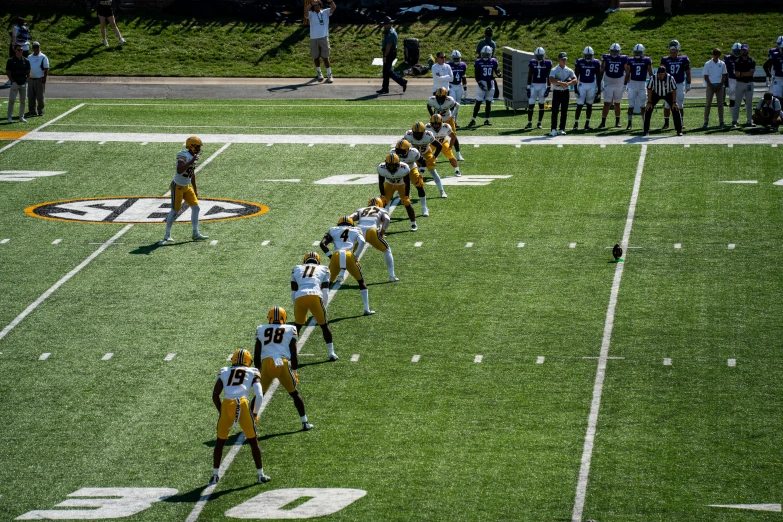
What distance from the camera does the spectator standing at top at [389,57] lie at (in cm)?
4072

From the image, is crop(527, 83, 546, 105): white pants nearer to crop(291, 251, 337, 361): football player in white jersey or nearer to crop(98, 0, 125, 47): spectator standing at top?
crop(98, 0, 125, 47): spectator standing at top

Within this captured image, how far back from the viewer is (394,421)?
18.4m

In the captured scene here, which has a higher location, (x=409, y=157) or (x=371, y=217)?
(x=409, y=157)

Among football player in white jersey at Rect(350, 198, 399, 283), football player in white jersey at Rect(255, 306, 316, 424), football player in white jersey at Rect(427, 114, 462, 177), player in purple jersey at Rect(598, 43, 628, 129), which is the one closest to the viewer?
football player in white jersey at Rect(255, 306, 316, 424)

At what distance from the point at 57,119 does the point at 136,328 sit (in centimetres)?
1774

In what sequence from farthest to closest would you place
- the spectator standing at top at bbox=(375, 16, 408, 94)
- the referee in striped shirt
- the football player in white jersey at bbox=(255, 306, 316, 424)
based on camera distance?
the spectator standing at top at bbox=(375, 16, 408, 94)
the referee in striped shirt
the football player in white jersey at bbox=(255, 306, 316, 424)

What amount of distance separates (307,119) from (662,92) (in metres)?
10.1

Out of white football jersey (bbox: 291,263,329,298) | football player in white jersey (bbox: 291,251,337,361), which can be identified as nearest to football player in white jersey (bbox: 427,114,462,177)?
football player in white jersey (bbox: 291,251,337,361)

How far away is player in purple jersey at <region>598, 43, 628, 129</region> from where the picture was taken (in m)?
35.6

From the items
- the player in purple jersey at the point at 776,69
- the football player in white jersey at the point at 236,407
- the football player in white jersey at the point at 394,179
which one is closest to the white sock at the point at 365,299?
the football player in white jersey at the point at 394,179

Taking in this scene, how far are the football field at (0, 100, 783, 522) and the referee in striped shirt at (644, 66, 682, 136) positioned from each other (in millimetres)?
614

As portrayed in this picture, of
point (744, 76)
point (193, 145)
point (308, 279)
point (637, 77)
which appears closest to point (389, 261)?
point (308, 279)

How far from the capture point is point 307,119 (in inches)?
1507

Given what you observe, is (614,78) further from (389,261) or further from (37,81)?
(37,81)
